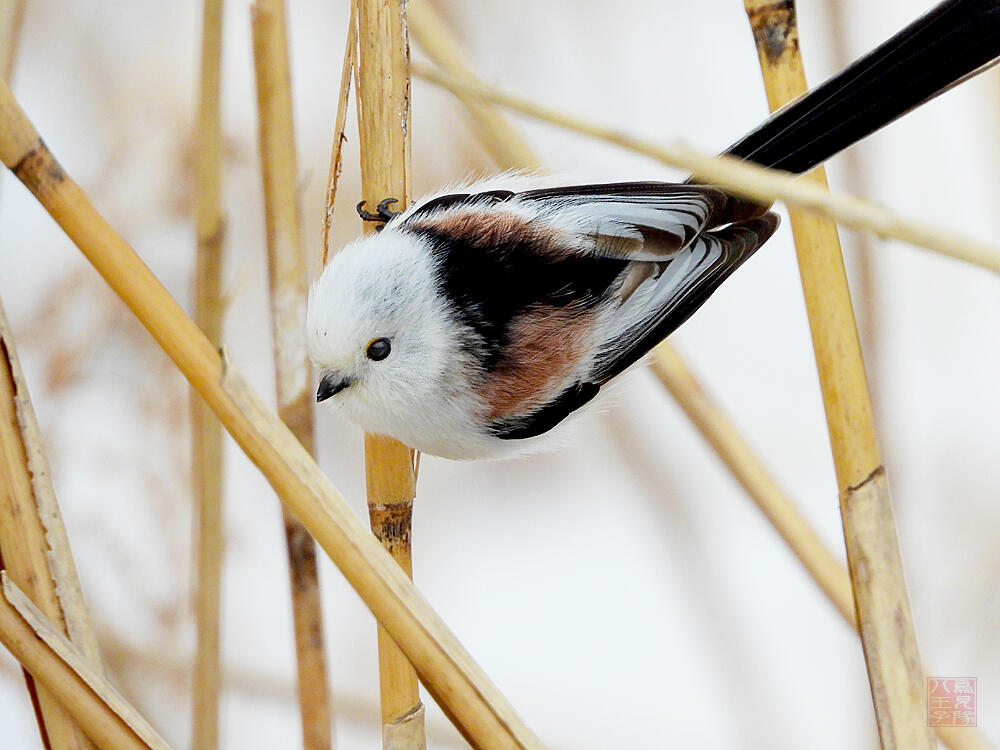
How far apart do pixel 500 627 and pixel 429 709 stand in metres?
0.08

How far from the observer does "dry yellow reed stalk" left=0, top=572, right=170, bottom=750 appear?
A: 0.40m

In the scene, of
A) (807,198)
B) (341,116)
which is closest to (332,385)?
(341,116)

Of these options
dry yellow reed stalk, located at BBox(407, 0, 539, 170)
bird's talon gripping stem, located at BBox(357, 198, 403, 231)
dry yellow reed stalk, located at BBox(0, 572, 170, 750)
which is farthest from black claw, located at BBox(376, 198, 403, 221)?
dry yellow reed stalk, located at BBox(0, 572, 170, 750)

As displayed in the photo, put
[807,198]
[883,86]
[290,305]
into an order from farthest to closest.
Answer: [290,305]
[883,86]
[807,198]

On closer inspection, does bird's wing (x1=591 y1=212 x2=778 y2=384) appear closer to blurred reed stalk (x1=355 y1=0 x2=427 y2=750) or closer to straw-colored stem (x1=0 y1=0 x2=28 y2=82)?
blurred reed stalk (x1=355 y1=0 x2=427 y2=750)

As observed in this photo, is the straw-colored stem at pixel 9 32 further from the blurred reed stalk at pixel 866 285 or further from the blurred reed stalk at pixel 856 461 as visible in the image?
the blurred reed stalk at pixel 866 285

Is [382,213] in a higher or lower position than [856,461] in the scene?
higher

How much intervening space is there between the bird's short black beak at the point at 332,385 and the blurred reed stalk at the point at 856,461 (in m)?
0.23

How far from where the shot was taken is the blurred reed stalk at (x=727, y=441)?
0.54m

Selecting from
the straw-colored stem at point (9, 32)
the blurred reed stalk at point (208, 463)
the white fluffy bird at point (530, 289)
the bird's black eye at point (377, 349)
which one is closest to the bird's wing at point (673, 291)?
the white fluffy bird at point (530, 289)

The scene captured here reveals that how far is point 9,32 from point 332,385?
0.35 meters

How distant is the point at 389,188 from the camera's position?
436 mm

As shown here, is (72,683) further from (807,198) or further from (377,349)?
(807,198)

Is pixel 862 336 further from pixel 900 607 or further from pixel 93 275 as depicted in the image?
pixel 93 275
